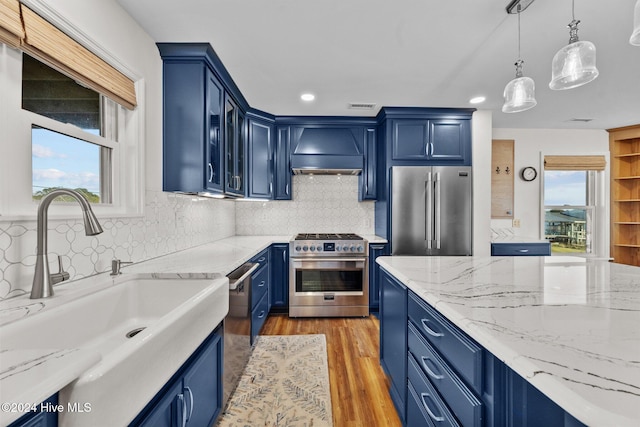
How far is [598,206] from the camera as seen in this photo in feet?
13.6

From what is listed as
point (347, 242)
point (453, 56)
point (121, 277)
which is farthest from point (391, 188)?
point (121, 277)

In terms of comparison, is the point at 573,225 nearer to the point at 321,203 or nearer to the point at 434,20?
the point at 321,203

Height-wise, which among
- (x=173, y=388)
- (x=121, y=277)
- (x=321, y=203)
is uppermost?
(x=321, y=203)

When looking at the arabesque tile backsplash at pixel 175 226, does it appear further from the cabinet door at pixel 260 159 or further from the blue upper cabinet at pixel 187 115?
the cabinet door at pixel 260 159

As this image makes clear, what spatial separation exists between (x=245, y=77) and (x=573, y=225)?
500cm

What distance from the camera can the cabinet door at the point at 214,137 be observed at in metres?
2.12

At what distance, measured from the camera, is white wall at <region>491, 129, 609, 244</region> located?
4043 millimetres

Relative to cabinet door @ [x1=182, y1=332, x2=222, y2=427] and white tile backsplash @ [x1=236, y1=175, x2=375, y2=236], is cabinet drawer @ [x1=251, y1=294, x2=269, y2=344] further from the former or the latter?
white tile backsplash @ [x1=236, y1=175, x2=375, y2=236]

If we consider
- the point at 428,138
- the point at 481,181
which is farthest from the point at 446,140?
the point at 481,181

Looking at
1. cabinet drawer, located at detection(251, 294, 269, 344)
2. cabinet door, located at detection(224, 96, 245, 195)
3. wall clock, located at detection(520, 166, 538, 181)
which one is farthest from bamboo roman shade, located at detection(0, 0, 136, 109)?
wall clock, located at detection(520, 166, 538, 181)

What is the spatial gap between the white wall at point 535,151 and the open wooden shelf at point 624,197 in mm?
114

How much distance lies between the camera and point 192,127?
6.75 feet

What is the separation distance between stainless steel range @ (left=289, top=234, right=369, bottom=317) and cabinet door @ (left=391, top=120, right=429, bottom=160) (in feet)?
3.68

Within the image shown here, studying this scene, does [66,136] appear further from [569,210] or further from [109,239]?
[569,210]
